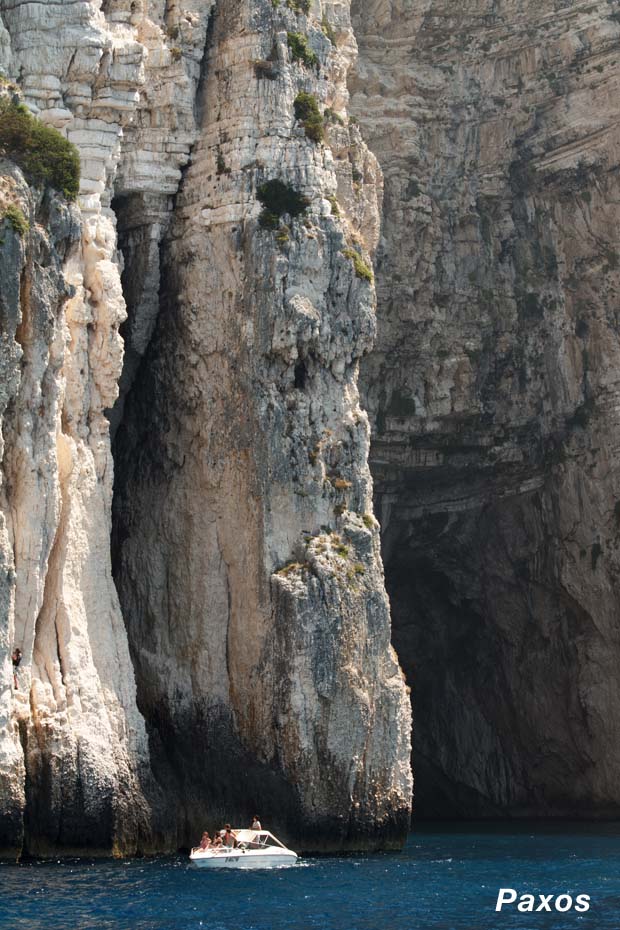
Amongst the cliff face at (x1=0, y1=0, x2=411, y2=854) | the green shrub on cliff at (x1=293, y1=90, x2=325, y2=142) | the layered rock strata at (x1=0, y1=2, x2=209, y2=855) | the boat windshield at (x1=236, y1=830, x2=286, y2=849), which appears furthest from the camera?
the green shrub on cliff at (x1=293, y1=90, x2=325, y2=142)

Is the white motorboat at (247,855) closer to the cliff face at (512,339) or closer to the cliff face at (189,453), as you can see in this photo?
the cliff face at (189,453)

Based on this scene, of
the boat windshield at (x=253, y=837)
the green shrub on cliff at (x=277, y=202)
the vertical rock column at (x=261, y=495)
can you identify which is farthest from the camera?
the green shrub on cliff at (x=277, y=202)

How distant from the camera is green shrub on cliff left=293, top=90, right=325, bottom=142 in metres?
56.8

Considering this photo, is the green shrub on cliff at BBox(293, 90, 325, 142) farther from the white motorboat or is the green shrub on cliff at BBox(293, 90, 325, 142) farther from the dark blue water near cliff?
the dark blue water near cliff

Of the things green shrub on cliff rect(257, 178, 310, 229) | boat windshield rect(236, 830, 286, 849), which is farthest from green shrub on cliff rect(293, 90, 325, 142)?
boat windshield rect(236, 830, 286, 849)

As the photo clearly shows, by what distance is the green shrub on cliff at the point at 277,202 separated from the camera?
5522 centimetres

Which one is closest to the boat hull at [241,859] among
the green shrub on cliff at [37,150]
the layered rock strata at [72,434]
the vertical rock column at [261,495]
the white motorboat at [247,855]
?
the white motorboat at [247,855]

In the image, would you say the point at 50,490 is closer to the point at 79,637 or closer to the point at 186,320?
the point at 79,637

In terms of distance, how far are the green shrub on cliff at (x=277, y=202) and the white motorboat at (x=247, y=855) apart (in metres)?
17.1

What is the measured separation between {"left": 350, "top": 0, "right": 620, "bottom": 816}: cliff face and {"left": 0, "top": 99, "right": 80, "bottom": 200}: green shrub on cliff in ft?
66.3

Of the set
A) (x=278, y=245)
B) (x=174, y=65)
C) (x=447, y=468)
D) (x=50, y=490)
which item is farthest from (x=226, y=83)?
(x=447, y=468)

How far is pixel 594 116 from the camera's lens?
229 ft

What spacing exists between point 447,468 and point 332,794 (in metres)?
20.5

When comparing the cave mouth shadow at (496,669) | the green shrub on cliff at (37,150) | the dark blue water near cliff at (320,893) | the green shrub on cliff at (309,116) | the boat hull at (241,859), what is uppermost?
the green shrub on cliff at (309,116)
